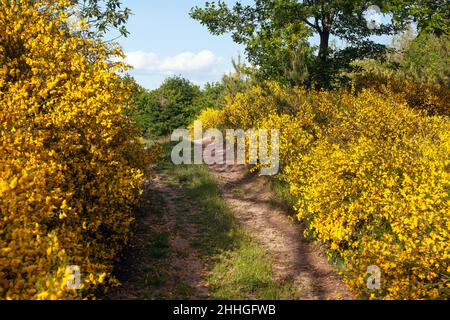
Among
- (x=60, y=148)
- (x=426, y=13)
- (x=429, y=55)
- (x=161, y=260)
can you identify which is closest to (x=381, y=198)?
(x=161, y=260)

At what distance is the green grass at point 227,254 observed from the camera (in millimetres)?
7289

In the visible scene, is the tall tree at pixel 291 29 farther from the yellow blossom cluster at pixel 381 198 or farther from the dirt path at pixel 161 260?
the dirt path at pixel 161 260

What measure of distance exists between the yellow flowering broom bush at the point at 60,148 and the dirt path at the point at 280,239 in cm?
345

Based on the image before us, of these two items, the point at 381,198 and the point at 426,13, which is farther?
the point at 426,13

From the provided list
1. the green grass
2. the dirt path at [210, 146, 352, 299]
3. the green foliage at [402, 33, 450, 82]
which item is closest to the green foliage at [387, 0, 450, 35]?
the dirt path at [210, 146, 352, 299]

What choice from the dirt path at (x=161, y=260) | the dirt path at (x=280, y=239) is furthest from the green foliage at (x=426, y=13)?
the dirt path at (x=161, y=260)

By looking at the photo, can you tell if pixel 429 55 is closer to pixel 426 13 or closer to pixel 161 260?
pixel 426 13

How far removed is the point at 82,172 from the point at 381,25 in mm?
17086

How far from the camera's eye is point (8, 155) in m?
5.82

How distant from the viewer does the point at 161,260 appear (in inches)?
336

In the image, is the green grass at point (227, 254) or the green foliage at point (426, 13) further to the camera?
the green foliage at point (426, 13)

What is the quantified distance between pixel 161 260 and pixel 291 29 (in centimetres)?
1357

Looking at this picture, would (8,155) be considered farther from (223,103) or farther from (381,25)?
(223,103)

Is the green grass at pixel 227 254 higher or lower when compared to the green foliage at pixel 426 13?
lower
